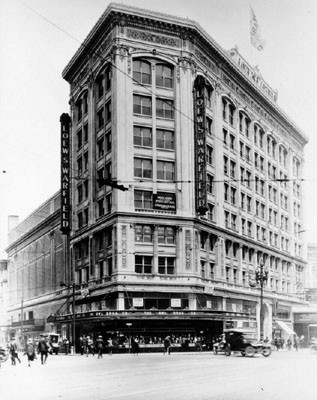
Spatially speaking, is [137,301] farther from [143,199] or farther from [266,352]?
[266,352]

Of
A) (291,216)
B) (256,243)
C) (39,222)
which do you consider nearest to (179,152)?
(256,243)

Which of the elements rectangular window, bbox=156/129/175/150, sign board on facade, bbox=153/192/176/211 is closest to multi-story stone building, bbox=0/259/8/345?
sign board on facade, bbox=153/192/176/211

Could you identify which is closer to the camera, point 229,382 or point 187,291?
point 229,382

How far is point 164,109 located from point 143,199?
777cm

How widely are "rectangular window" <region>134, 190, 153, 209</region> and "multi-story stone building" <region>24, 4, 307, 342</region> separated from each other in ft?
0.28

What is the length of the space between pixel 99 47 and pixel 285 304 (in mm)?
35606

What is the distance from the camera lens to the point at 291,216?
71688 mm

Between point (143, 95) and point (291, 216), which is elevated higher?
point (143, 95)

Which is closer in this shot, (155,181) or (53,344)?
(155,181)

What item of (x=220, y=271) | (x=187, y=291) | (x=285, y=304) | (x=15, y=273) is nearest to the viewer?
(x=187, y=291)

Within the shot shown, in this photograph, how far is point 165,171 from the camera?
50844 mm

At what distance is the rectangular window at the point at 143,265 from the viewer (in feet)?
160

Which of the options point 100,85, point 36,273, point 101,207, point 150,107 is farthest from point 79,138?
point 36,273

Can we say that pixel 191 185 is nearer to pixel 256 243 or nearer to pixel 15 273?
pixel 256 243
